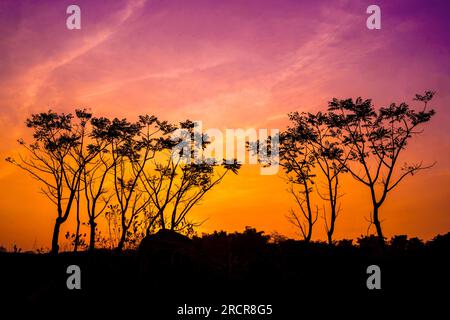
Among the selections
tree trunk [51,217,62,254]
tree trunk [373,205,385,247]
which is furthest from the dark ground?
tree trunk [51,217,62,254]

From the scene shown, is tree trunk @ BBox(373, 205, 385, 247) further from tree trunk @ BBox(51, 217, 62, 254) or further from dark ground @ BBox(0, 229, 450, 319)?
tree trunk @ BBox(51, 217, 62, 254)

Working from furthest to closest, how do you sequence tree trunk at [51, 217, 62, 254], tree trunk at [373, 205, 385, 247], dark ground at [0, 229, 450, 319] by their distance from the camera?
tree trunk at [51, 217, 62, 254]
tree trunk at [373, 205, 385, 247]
dark ground at [0, 229, 450, 319]

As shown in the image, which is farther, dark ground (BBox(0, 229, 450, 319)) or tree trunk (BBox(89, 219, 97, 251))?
tree trunk (BBox(89, 219, 97, 251))

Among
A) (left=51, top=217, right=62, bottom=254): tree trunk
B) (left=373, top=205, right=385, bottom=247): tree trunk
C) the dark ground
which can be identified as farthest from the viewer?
(left=51, top=217, right=62, bottom=254): tree trunk

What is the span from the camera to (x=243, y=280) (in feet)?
46.6

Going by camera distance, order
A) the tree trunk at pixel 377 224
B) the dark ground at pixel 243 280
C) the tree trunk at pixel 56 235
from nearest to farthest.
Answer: the dark ground at pixel 243 280 → the tree trunk at pixel 377 224 → the tree trunk at pixel 56 235

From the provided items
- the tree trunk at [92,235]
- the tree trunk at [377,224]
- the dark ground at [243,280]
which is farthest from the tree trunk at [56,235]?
the tree trunk at [377,224]

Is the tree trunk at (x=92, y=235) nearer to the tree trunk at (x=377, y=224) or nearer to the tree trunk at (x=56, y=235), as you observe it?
the tree trunk at (x=56, y=235)

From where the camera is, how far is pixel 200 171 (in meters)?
36.1

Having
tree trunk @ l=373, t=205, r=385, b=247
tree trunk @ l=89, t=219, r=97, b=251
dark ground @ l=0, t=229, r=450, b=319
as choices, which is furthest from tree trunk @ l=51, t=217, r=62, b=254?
tree trunk @ l=373, t=205, r=385, b=247

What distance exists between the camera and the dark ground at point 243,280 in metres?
12.7

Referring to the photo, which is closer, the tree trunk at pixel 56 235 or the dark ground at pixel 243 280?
the dark ground at pixel 243 280

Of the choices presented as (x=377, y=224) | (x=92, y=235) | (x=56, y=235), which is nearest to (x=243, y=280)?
(x=377, y=224)

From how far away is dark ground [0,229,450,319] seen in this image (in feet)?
41.8
